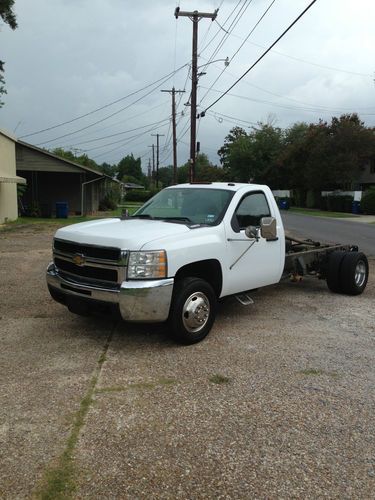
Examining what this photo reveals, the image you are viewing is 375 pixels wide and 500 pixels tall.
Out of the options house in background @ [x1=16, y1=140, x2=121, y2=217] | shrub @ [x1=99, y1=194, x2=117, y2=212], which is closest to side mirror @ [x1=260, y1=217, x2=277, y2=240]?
house in background @ [x1=16, y1=140, x2=121, y2=217]

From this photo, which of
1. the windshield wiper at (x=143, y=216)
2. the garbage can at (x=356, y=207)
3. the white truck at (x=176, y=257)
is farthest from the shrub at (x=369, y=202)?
the windshield wiper at (x=143, y=216)

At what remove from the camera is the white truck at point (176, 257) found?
4.88 metres

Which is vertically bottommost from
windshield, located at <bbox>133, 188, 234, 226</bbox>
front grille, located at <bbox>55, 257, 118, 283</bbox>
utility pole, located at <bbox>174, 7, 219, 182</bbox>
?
front grille, located at <bbox>55, 257, 118, 283</bbox>

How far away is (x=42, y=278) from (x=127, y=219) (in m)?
3.64

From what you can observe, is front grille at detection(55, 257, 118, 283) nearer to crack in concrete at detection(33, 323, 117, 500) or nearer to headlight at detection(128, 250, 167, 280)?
headlight at detection(128, 250, 167, 280)

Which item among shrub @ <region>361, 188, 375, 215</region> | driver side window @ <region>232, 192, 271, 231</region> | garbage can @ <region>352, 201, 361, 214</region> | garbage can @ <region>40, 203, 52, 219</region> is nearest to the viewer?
driver side window @ <region>232, 192, 271, 231</region>

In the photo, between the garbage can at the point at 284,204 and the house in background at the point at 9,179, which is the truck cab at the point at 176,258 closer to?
the house in background at the point at 9,179

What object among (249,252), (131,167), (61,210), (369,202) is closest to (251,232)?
(249,252)

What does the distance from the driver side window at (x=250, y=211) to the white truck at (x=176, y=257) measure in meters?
0.01

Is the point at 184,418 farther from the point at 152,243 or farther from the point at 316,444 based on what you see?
the point at 152,243

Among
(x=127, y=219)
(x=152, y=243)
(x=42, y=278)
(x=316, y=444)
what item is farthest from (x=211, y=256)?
(x=42, y=278)

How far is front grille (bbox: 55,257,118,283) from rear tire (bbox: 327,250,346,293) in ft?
14.0

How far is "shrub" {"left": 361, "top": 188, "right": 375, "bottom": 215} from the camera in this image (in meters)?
36.1

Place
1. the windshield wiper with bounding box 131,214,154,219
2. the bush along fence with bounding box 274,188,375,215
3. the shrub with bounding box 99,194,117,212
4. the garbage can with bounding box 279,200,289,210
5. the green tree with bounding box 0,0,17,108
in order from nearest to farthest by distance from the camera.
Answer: the windshield wiper with bounding box 131,214,154,219 → the green tree with bounding box 0,0,17,108 → the bush along fence with bounding box 274,188,375,215 → the shrub with bounding box 99,194,117,212 → the garbage can with bounding box 279,200,289,210
